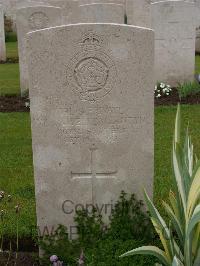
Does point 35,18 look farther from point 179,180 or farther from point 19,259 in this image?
point 179,180

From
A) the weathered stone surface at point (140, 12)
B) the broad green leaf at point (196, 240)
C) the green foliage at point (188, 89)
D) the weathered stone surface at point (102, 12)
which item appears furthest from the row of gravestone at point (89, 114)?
the weathered stone surface at point (140, 12)

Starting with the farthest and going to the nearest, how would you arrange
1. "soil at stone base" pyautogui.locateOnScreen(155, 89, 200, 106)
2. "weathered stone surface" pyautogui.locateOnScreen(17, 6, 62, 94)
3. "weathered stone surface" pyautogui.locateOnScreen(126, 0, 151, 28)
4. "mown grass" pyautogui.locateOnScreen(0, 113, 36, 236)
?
"weathered stone surface" pyautogui.locateOnScreen(126, 0, 151, 28), "weathered stone surface" pyautogui.locateOnScreen(17, 6, 62, 94), "soil at stone base" pyautogui.locateOnScreen(155, 89, 200, 106), "mown grass" pyautogui.locateOnScreen(0, 113, 36, 236)

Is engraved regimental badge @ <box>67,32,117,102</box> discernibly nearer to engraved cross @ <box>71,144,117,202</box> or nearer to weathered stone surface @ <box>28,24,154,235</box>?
weathered stone surface @ <box>28,24,154,235</box>

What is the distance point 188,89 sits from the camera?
843 cm

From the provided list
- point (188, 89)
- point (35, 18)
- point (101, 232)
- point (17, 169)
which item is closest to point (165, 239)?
point (101, 232)

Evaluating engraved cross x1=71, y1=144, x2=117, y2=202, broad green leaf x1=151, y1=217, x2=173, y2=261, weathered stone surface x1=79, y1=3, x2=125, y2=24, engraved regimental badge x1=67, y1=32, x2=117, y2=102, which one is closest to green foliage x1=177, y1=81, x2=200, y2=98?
weathered stone surface x1=79, y1=3, x2=125, y2=24

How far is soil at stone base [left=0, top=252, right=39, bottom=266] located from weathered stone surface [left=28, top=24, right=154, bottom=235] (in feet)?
0.93

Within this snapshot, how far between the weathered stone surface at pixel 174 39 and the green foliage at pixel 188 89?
0.29 m

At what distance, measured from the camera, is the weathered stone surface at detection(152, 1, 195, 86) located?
8500mm

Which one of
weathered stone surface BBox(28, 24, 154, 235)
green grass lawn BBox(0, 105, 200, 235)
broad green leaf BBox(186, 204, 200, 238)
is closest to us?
broad green leaf BBox(186, 204, 200, 238)

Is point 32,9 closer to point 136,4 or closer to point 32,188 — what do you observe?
point 32,188

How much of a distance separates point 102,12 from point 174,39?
1668 mm

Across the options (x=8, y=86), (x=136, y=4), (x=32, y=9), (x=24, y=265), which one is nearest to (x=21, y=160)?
(x=24, y=265)

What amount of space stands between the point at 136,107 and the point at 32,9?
550 centimetres
